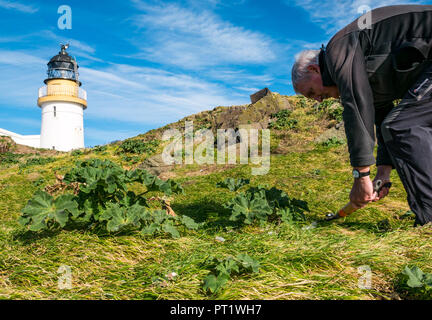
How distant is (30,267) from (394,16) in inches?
156

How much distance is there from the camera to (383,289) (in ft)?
7.45

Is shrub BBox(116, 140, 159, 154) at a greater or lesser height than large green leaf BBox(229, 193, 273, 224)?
greater

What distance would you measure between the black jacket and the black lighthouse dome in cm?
3995

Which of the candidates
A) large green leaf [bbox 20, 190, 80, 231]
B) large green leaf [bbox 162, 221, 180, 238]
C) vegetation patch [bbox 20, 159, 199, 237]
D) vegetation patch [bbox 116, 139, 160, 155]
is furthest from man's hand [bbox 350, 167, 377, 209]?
vegetation patch [bbox 116, 139, 160, 155]

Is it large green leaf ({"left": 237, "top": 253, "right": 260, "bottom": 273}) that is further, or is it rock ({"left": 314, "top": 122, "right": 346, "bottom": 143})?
rock ({"left": 314, "top": 122, "right": 346, "bottom": 143})

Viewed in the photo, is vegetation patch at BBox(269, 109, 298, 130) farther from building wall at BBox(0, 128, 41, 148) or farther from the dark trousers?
building wall at BBox(0, 128, 41, 148)

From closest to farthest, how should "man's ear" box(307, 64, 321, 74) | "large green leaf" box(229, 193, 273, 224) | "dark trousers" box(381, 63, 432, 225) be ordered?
1. "dark trousers" box(381, 63, 432, 225)
2. "man's ear" box(307, 64, 321, 74)
3. "large green leaf" box(229, 193, 273, 224)

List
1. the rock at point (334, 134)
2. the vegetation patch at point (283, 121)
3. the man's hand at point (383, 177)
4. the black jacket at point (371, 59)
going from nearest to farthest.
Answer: the black jacket at point (371, 59)
the man's hand at point (383, 177)
the rock at point (334, 134)
the vegetation patch at point (283, 121)

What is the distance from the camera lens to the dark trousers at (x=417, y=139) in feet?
10.5

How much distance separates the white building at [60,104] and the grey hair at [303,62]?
38353 millimetres

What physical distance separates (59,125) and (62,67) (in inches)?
265

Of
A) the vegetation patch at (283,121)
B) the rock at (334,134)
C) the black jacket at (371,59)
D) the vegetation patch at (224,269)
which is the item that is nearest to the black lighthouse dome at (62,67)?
Result: the vegetation patch at (283,121)

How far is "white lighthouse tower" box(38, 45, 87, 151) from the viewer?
122ft

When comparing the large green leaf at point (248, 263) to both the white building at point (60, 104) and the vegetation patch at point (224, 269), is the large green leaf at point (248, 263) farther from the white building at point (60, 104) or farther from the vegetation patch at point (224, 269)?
the white building at point (60, 104)
